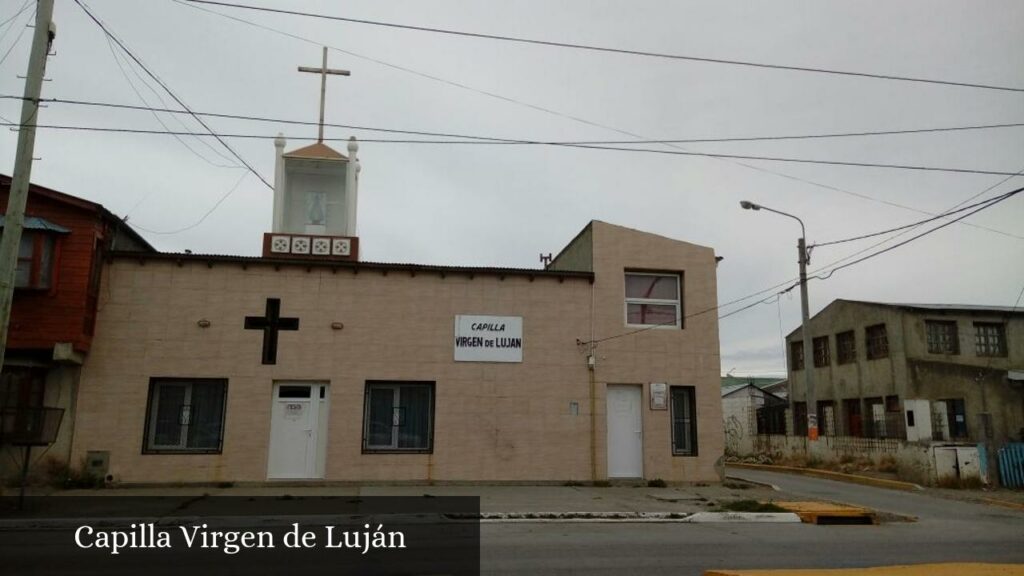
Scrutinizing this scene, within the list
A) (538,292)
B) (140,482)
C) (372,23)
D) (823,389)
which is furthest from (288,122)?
(823,389)

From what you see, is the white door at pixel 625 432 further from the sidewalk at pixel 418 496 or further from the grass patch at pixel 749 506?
the grass patch at pixel 749 506

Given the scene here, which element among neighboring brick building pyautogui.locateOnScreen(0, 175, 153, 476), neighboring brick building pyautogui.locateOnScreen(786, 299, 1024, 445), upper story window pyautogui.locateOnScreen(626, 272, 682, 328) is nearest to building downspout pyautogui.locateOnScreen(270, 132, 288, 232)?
neighboring brick building pyautogui.locateOnScreen(0, 175, 153, 476)

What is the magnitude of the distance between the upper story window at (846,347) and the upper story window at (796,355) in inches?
150

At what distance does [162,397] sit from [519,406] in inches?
306

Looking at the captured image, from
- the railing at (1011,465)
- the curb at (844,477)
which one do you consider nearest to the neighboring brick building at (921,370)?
the curb at (844,477)

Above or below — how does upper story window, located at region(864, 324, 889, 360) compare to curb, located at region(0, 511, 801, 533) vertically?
above

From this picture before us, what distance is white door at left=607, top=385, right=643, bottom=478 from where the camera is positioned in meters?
17.2

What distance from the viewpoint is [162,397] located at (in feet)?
52.0

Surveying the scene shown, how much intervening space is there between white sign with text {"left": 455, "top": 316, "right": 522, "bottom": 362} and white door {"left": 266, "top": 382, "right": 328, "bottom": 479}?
10.6 feet

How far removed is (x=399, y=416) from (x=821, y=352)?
87.5 feet

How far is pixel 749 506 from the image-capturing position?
13.6 m

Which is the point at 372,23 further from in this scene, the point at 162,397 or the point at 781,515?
the point at 781,515

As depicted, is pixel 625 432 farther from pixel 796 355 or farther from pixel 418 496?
pixel 796 355
